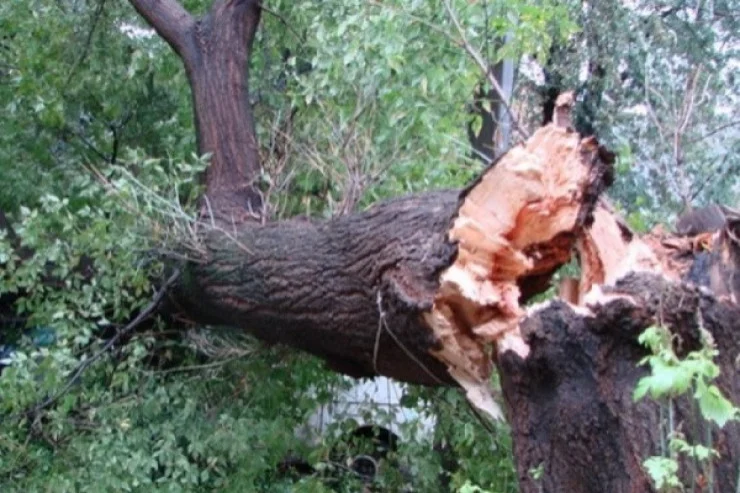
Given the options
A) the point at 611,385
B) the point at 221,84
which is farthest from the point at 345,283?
the point at 221,84

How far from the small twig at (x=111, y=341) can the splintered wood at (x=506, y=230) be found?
1.79 meters

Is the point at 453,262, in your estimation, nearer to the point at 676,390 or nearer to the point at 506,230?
the point at 506,230

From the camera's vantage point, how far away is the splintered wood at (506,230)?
305 cm

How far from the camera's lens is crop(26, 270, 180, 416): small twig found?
4676 mm

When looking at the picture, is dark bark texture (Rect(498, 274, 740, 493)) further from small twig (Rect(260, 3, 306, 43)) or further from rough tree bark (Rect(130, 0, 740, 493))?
small twig (Rect(260, 3, 306, 43))

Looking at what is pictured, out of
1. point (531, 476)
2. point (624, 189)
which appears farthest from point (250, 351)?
point (624, 189)

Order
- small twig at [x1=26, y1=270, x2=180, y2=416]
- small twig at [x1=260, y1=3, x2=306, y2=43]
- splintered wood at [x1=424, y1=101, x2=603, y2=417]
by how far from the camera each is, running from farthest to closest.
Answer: small twig at [x1=260, y1=3, x2=306, y2=43] < small twig at [x1=26, y1=270, x2=180, y2=416] < splintered wood at [x1=424, y1=101, x2=603, y2=417]

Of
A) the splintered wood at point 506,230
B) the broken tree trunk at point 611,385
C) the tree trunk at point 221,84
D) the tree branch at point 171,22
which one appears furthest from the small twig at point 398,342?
the tree branch at point 171,22

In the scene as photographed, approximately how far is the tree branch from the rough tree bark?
1224 mm

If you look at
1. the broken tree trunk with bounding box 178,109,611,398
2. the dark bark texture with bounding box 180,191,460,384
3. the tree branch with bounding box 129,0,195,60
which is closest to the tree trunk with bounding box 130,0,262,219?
the tree branch with bounding box 129,0,195,60

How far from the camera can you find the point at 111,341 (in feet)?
15.9

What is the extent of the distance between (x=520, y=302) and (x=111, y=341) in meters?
2.23

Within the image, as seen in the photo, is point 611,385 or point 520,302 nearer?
point 611,385

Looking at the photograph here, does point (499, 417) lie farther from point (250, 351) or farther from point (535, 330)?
point (250, 351)
